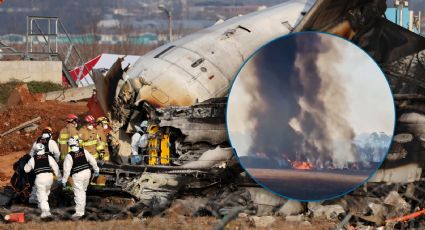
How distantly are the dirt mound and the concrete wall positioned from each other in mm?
11606

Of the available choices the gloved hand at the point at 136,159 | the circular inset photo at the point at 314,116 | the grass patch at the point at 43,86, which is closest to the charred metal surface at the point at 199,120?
the gloved hand at the point at 136,159

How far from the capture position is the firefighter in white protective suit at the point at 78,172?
16.5 metres

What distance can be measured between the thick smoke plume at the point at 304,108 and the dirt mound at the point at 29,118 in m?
14.3

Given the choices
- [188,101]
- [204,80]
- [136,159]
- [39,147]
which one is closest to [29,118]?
[204,80]

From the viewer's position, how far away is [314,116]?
13055 mm

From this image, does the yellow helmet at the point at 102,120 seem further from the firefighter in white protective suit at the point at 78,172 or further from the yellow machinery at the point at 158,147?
the firefighter in white protective suit at the point at 78,172

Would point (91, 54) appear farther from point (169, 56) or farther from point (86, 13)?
point (169, 56)

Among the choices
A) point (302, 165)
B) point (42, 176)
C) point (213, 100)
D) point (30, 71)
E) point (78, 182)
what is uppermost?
→ point (30, 71)

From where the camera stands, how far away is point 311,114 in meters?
13.1

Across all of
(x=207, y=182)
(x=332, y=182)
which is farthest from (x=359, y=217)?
(x=207, y=182)

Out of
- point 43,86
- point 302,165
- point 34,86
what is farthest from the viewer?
point 43,86

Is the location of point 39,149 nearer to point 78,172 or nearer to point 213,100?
point 78,172

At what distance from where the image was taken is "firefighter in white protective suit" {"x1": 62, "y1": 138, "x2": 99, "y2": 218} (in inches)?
649

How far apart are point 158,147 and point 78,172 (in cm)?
241
